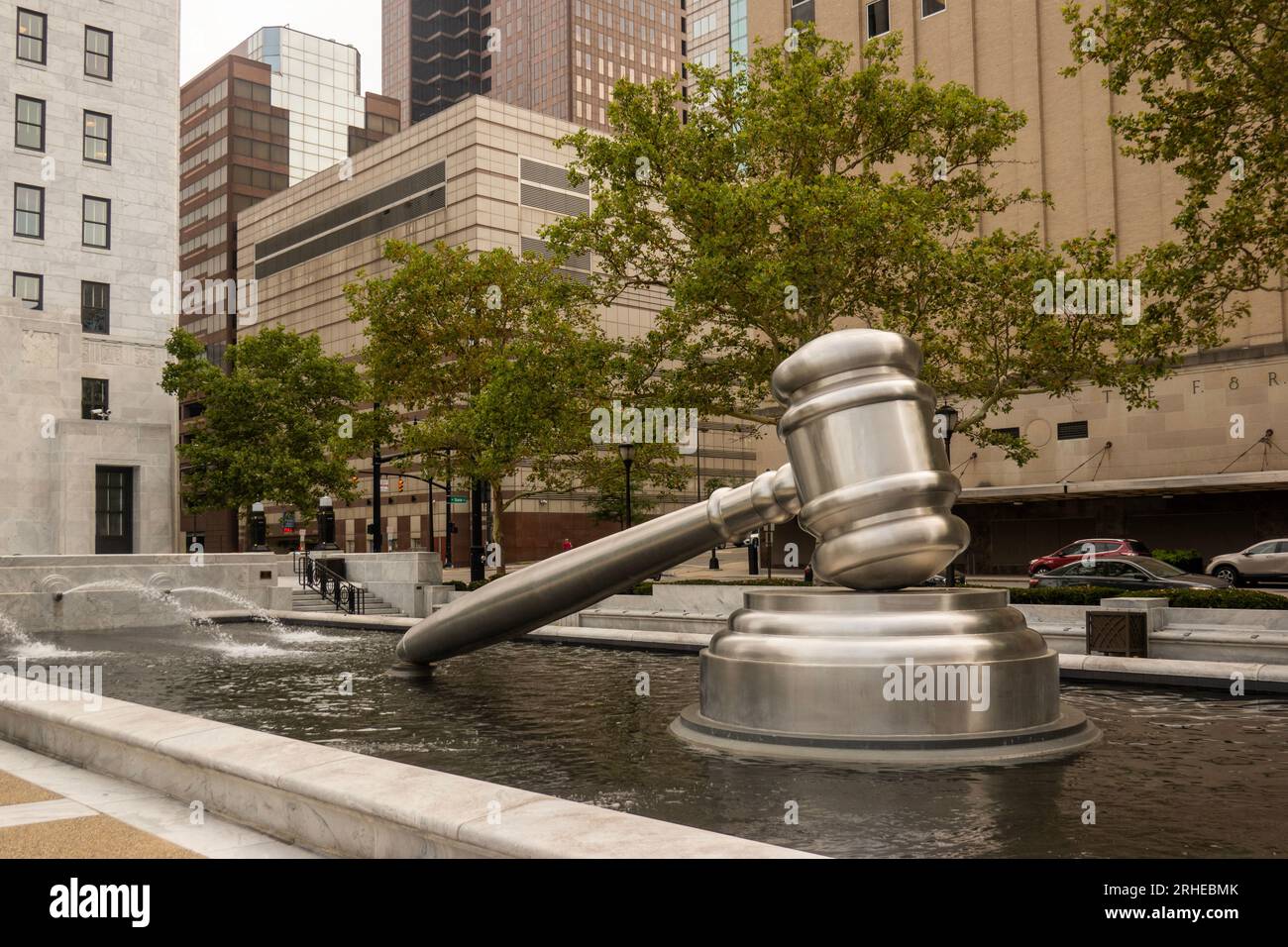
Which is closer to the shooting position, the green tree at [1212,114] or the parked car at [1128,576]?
the green tree at [1212,114]

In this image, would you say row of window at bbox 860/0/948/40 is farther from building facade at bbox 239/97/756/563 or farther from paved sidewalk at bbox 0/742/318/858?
paved sidewalk at bbox 0/742/318/858

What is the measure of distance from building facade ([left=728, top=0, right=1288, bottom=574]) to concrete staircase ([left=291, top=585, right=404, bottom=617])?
2206cm

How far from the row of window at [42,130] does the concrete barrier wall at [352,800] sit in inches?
1436

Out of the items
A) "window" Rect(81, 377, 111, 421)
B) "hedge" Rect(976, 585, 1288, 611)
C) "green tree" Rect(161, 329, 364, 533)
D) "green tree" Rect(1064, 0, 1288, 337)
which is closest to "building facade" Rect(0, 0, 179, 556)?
"window" Rect(81, 377, 111, 421)

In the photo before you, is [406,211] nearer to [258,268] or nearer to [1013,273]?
[258,268]

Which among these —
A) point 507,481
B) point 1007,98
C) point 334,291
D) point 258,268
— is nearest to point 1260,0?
point 1007,98

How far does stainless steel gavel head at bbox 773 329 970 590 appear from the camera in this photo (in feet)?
18.6

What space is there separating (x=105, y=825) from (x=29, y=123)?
38844 millimetres

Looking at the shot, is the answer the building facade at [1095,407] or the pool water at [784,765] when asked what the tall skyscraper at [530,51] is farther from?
the pool water at [784,765]

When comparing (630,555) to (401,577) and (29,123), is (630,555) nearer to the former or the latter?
(401,577)

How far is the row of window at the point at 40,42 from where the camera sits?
3569cm

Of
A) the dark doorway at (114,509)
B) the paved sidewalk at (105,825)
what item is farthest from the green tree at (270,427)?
the paved sidewalk at (105,825)
